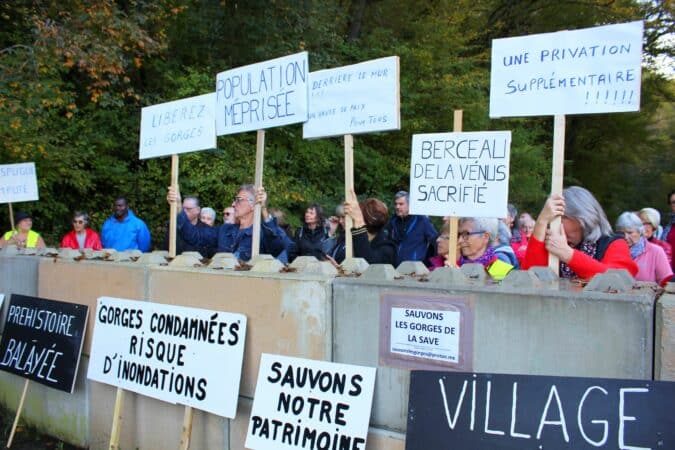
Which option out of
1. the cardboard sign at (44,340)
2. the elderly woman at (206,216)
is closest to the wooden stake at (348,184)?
the cardboard sign at (44,340)

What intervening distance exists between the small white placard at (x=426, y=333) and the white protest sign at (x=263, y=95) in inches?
76.9

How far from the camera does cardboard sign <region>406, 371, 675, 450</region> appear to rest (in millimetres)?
2271

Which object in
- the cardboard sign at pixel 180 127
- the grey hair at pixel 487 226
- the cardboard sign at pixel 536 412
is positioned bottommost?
the cardboard sign at pixel 536 412

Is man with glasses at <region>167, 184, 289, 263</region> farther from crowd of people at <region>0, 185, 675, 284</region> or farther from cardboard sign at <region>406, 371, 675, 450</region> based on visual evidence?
cardboard sign at <region>406, 371, 675, 450</region>

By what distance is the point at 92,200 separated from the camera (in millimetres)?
13109

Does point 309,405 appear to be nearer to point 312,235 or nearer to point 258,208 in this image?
point 258,208

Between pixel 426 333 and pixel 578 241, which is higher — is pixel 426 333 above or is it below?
below

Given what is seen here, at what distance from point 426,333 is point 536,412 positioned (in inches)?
24.5

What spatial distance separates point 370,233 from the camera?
4.94 metres

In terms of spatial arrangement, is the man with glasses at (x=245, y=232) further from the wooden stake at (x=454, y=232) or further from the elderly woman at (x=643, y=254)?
the elderly woman at (x=643, y=254)

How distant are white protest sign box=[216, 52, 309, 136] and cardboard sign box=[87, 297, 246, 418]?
Answer: 59.6 inches

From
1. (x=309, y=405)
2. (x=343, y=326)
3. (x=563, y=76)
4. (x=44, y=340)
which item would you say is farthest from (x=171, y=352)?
(x=563, y=76)

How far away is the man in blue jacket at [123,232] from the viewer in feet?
24.4

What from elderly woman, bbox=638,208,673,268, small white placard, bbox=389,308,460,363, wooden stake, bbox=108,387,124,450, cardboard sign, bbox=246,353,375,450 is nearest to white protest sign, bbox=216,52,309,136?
cardboard sign, bbox=246,353,375,450
